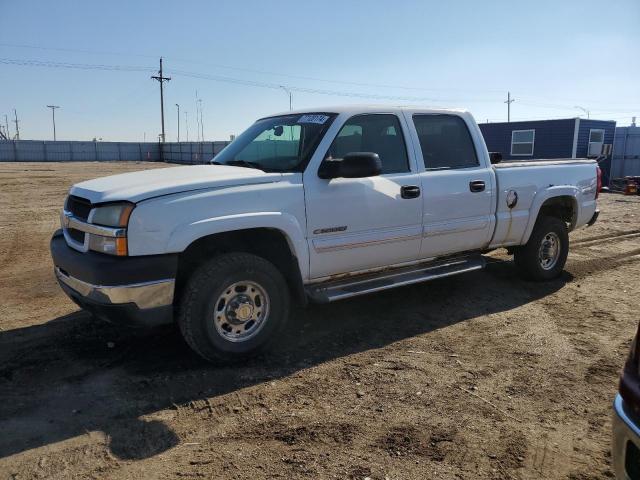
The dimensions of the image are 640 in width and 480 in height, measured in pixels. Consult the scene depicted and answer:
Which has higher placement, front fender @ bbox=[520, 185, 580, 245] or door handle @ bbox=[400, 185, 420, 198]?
door handle @ bbox=[400, 185, 420, 198]

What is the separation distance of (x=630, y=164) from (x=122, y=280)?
86.5 feet

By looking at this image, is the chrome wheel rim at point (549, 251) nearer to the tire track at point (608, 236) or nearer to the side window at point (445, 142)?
the side window at point (445, 142)

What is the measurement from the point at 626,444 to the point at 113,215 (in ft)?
10.6

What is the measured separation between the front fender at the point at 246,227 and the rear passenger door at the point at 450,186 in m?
1.37

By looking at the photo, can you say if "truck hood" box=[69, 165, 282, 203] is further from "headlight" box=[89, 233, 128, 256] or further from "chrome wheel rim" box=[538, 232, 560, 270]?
"chrome wheel rim" box=[538, 232, 560, 270]

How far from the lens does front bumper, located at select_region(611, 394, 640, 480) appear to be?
1977 millimetres

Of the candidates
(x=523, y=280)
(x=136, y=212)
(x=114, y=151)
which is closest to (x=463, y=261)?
(x=523, y=280)

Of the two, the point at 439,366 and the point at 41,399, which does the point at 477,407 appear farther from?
the point at 41,399

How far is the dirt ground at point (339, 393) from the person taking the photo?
290cm

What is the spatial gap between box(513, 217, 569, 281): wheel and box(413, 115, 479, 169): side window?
4.56 feet

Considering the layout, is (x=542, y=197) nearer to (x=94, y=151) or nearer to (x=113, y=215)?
(x=113, y=215)

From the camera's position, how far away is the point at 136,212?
140 inches

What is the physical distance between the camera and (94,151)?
185 feet


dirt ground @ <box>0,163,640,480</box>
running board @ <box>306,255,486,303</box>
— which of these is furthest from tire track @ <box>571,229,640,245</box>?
running board @ <box>306,255,486,303</box>
